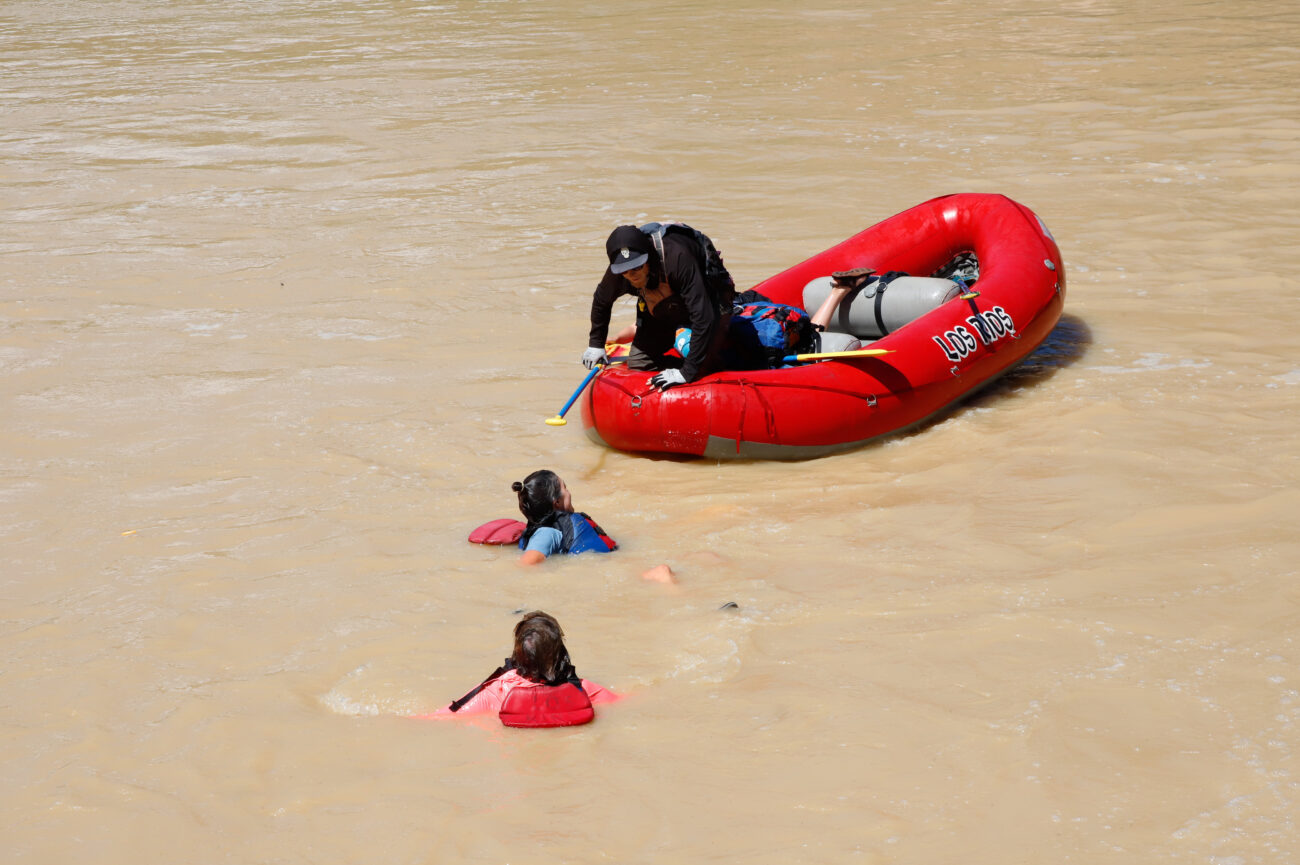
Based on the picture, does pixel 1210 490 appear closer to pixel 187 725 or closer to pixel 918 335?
pixel 918 335

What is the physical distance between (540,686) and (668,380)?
2479 mm

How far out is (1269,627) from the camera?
431cm

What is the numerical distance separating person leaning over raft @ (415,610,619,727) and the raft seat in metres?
3.53

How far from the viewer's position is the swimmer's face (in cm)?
586

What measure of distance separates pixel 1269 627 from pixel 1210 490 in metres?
1.18

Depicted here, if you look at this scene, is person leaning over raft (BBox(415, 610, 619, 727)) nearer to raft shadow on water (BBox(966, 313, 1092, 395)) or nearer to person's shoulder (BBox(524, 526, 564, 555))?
person's shoulder (BBox(524, 526, 564, 555))

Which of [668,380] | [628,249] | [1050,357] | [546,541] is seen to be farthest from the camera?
[1050,357]

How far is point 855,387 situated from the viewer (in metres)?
6.18

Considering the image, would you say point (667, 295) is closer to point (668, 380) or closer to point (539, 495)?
point (668, 380)

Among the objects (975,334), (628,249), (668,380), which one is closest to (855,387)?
(975,334)

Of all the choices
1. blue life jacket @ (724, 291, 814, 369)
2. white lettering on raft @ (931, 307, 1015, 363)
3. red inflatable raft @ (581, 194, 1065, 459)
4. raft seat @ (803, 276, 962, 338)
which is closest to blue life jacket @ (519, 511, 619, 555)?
red inflatable raft @ (581, 194, 1065, 459)

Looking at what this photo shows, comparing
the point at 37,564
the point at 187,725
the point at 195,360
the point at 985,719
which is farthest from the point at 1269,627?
the point at 195,360

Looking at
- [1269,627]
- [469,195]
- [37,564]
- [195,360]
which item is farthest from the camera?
[469,195]

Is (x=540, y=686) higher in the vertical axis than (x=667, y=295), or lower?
lower
